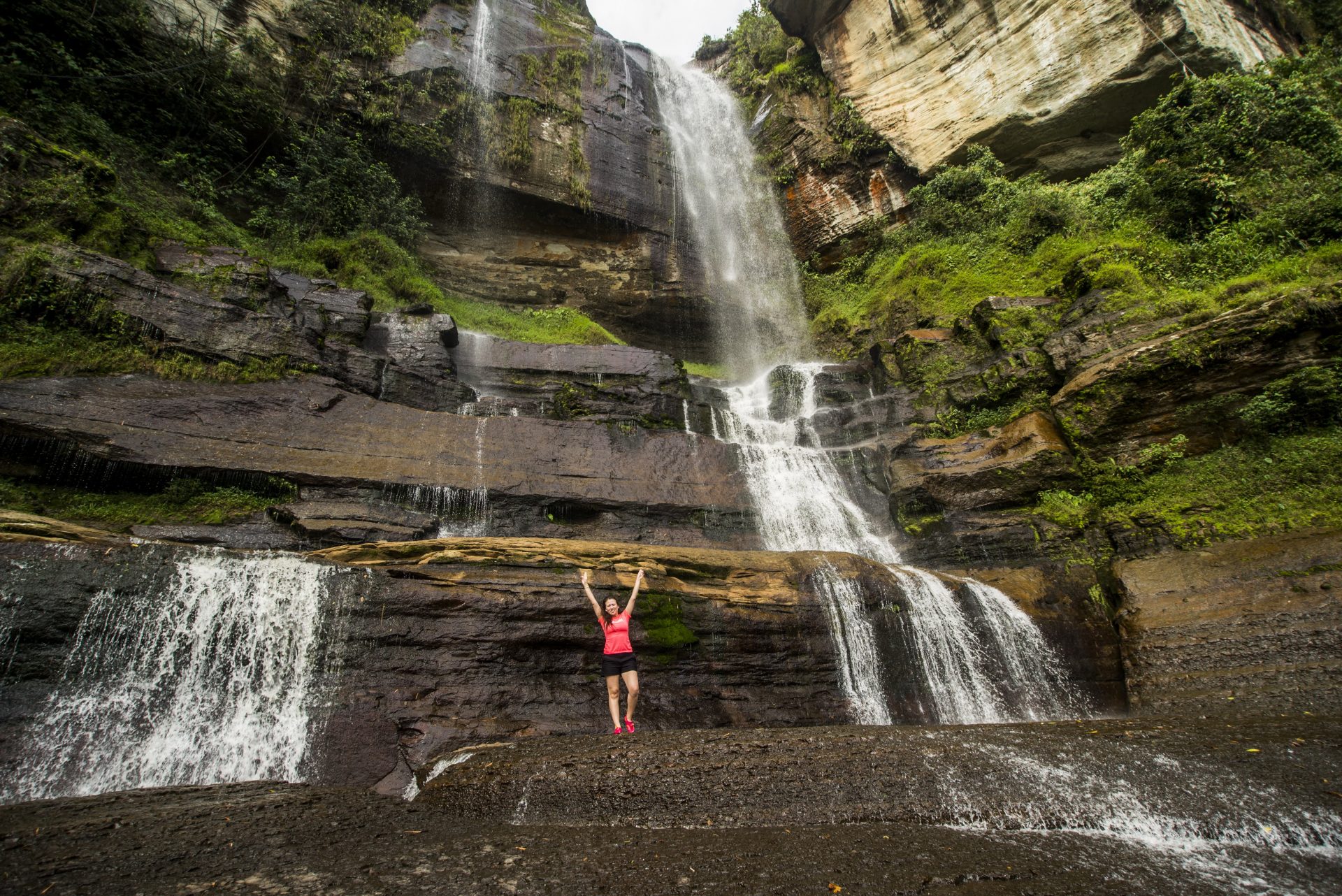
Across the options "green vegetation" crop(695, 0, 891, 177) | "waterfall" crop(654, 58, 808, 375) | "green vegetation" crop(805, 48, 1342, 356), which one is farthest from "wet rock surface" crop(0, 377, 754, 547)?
"green vegetation" crop(695, 0, 891, 177)

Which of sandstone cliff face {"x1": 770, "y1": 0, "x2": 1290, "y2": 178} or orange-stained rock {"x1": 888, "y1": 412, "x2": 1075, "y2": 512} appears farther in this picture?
sandstone cliff face {"x1": 770, "y1": 0, "x2": 1290, "y2": 178}

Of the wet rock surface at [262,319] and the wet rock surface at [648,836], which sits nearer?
the wet rock surface at [648,836]

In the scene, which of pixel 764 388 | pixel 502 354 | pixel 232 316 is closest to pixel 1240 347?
pixel 764 388

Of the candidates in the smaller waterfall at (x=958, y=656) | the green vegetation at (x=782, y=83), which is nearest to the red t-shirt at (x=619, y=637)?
the smaller waterfall at (x=958, y=656)

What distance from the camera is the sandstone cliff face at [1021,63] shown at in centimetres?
1608

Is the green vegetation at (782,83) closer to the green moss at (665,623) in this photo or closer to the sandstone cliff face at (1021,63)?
the sandstone cliff face at (1021,63)

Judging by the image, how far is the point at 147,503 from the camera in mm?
8719

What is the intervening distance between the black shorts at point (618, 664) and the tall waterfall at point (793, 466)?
10.4 ft

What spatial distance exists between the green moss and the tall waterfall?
206cm

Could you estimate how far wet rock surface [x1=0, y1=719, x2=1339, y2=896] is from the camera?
9.98 ft

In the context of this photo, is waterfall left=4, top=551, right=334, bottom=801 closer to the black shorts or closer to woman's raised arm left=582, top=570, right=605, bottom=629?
woman's raised arm left=582, top=570, right=605, bottom=629

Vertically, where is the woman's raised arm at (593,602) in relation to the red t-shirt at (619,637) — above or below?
above

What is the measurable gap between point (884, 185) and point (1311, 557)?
708 inches

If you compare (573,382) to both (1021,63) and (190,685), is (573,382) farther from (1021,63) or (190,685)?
(1021,63)
